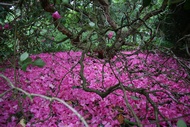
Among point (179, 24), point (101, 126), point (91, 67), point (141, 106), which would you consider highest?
point (179, 24)

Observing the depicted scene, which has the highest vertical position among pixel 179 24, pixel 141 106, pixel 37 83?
pixel 179 24

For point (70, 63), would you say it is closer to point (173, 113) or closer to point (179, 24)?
point (173, 113)

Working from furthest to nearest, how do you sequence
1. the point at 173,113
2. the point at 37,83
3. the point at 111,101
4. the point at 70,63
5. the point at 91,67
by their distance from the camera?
1. the point at 70,63
2. the point at 91,67
3. the point at 37,83
4. the point at 111,101
5. the point at 173,113

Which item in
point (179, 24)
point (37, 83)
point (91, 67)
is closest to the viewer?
point (37, 83)

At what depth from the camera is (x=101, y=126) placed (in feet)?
4.12

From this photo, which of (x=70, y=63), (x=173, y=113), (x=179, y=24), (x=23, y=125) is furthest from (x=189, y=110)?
(x=179, y=24)

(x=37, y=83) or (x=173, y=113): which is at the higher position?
(x=37, y=83)

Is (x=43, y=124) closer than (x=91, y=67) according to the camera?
Yes

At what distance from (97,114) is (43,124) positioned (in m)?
0.42

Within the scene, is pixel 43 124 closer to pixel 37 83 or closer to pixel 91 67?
pixel 37 83

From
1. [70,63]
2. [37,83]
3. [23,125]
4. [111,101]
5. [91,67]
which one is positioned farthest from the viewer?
[70,63]

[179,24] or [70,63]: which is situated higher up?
[179,24]

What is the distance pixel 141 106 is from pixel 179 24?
95.3 inches

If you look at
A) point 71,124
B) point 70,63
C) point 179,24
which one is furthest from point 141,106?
point 179,24
